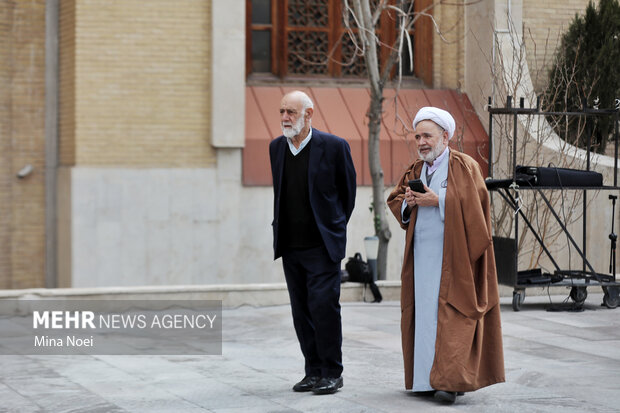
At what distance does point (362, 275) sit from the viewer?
13.3 meters

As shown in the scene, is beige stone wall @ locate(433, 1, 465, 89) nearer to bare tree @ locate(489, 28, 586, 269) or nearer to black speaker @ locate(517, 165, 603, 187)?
bare tree @ locate(489, 28, 586, 269)

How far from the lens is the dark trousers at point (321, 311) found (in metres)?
7.49

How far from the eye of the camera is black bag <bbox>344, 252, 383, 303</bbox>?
13.3 m

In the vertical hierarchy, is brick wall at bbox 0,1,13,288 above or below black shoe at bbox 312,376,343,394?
above

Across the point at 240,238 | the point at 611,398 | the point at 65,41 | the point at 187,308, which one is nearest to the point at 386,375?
the point at 611,398

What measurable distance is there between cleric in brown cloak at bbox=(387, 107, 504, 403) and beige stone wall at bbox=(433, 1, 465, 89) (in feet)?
35.7

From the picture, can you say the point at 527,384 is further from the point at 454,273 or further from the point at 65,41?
the point at 65,41

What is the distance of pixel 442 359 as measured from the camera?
7109 millimetres

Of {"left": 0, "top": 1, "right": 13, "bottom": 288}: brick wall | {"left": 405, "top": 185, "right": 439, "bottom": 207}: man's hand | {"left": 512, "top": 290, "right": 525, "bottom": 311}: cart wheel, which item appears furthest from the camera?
{"left": 0, "top": 1, "right": 13, "bottom": 288}: brick wall

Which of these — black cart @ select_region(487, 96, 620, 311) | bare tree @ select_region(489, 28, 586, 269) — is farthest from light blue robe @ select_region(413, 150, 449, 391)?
bare tree @ select_region(489, 28, 586, 269)

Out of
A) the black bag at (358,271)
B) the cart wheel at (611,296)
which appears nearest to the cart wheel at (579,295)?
the cart wheel at (611,296)

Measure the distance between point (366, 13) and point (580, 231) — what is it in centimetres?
467

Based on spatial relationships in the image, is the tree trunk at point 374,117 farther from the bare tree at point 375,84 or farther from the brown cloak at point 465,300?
the brown cloak at point 465,300

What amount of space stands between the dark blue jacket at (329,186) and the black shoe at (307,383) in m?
0.85
